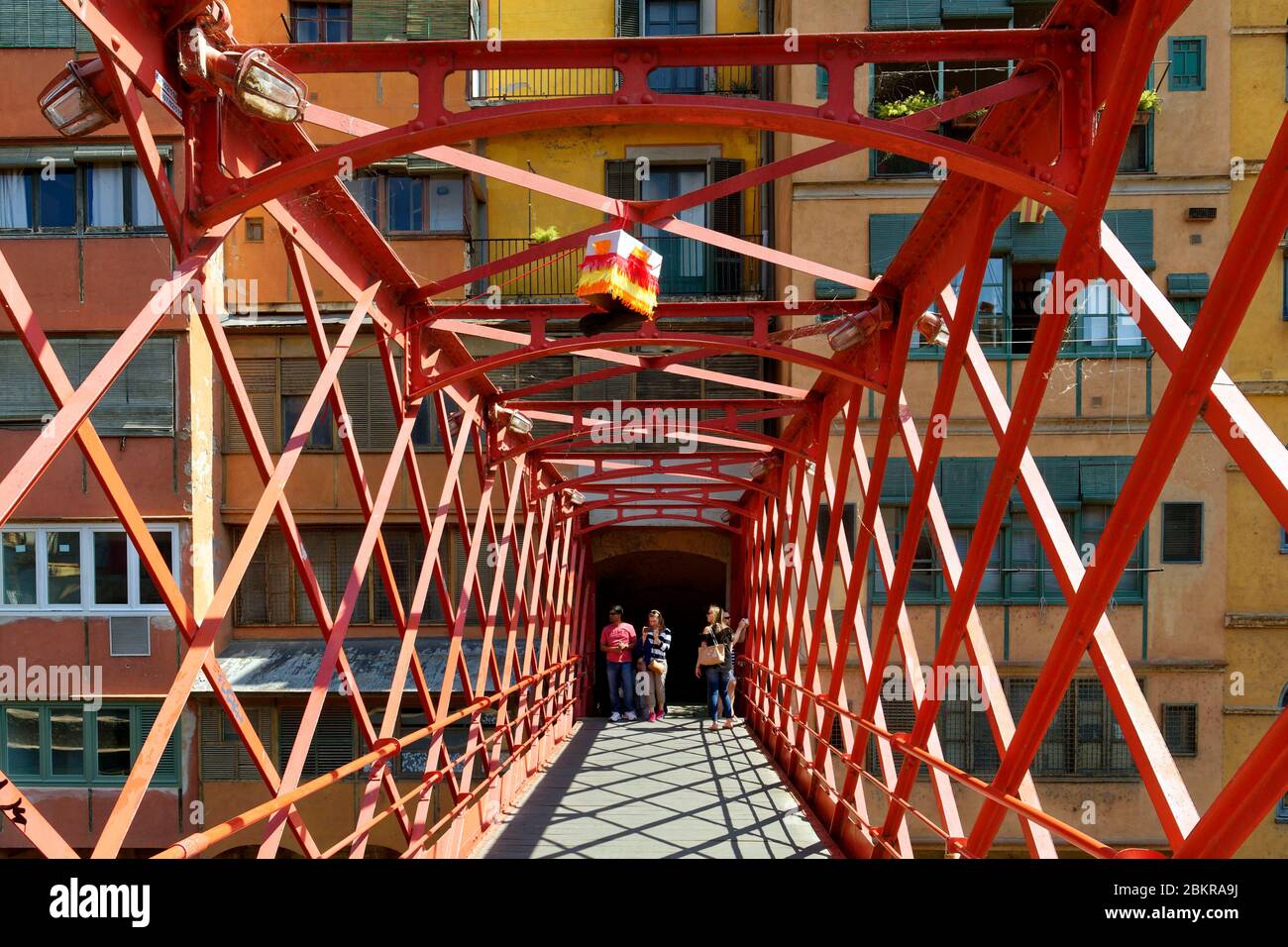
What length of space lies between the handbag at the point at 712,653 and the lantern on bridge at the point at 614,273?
11.3 m

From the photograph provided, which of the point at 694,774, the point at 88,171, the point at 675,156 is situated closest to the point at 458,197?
the point at 675,156

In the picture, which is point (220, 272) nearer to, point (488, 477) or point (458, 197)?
point (458, 197)

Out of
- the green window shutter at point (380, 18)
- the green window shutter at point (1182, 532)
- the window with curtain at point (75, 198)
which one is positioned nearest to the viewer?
the green window shutter at point (1182, 532)

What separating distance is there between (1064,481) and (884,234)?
5167 millimetres

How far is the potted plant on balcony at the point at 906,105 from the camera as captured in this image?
19219mm

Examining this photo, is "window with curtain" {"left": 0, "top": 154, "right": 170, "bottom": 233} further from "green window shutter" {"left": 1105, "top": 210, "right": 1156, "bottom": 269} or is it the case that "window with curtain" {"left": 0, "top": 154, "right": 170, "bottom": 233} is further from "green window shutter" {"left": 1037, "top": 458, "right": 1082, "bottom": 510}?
"green window shutter" {"left": 1105, "top": 210, "right": 1156, "bottom": 269}

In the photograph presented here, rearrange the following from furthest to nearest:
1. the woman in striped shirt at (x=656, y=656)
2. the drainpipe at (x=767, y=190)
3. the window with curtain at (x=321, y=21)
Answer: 1. the drainpipe at (x=767, y=190)
2. the window with curtain at (x=321, y=21)
3. the woman in striped shirt at (x=656, y=656)

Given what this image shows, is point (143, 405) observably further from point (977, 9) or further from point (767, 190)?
point (977, 9)

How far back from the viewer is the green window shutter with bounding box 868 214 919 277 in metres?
20.8

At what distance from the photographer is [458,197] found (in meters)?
22.4

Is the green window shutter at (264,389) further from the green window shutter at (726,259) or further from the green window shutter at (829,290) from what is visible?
the green window shutter at (829,290)

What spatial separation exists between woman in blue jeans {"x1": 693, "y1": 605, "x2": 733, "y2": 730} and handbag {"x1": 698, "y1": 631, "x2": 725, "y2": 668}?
0.02 meters

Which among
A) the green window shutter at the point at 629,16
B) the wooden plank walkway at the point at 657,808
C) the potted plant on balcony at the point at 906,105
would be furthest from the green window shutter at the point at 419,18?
the wooden plank walkway at the point at 657,808

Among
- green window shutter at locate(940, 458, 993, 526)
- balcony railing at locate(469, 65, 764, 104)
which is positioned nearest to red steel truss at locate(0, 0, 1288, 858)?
green window shutter at locate(940, 458, 993, 526)
